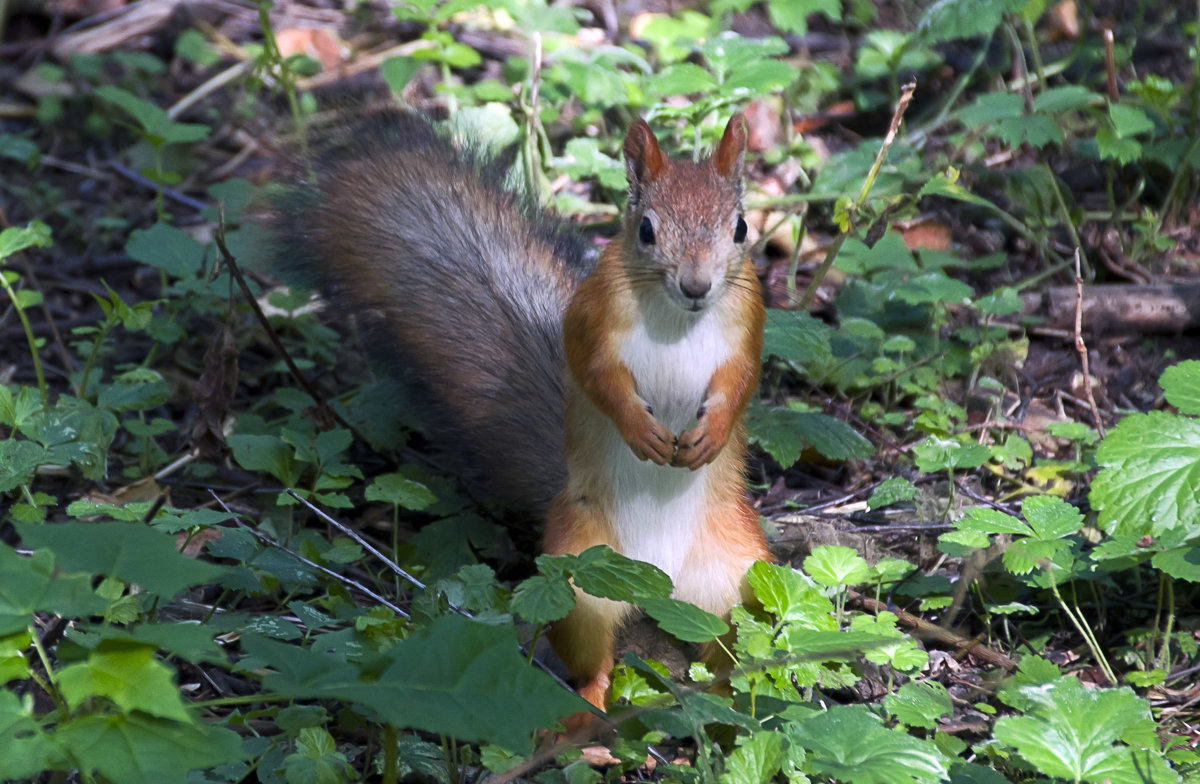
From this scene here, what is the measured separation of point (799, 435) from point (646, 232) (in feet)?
2.56

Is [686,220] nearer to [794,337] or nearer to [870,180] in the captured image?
A: [794,337]

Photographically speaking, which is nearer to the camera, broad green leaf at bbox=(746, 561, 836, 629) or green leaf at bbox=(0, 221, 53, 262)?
broad green leaf at bbox=(746, 561, 836, 629)

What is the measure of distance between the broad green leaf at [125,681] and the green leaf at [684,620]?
70 cm

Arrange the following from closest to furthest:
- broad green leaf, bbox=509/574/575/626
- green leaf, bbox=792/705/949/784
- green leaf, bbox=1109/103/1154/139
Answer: green leaf, bbox=792/705/949/784
broad green leaf, bbox=509/574/575/626
green leaf, bbox=1109/103/1154/139

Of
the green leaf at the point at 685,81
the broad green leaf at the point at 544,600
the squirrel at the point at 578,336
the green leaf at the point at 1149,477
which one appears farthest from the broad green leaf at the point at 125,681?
the green leaf at the point at 685,81

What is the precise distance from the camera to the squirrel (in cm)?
191

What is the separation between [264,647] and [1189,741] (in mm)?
1501

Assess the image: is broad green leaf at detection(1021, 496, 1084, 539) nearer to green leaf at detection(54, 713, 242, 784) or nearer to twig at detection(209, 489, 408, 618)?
twig at detection(209, 489, 408, 618)

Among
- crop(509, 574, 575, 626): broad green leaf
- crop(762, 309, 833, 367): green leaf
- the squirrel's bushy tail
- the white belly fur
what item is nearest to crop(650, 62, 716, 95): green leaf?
the squirrel's bushy tail

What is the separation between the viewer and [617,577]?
1642 millimetres

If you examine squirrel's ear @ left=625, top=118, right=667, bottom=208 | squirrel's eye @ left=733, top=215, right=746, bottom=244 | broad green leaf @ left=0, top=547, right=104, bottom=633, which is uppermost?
squirrel's ear @ left=625, top=118, right=667, bottom=208

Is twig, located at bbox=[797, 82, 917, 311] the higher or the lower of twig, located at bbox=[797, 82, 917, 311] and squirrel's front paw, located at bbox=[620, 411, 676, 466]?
the higher

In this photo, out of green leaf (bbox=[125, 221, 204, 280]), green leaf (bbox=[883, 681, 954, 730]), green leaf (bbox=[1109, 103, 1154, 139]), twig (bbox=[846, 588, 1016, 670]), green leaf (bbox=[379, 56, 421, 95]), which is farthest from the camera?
green leaf (bbox=[379, 56, 421, 95])

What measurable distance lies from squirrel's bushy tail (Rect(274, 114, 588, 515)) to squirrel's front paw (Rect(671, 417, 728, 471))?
380 millimetres
